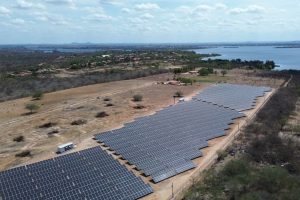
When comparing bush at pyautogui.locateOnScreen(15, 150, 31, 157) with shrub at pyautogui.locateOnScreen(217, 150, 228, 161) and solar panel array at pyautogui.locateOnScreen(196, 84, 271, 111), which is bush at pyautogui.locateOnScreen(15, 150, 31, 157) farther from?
solar panel array at pyautogui.locateOnScreen(196, 84, 271, 111)

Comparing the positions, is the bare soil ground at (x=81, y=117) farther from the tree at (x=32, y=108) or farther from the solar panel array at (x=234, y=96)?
the solar panel array at (x=234, y=96)

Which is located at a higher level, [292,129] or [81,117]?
[292,129]

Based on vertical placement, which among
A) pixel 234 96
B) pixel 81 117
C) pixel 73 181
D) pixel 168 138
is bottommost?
pixel 81 117

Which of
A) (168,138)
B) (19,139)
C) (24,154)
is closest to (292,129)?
(168,138)

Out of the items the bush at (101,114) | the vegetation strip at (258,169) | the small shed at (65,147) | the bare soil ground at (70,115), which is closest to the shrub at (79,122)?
the bare soil ground at (70,115)

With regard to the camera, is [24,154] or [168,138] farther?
[168,138]

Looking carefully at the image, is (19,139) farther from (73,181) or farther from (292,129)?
(292,129)

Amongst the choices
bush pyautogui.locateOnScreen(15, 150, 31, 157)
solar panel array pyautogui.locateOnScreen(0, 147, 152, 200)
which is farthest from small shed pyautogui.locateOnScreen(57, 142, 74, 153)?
solar panel array pyautogui.locateOnScreen(0, 147, 152, 200)
